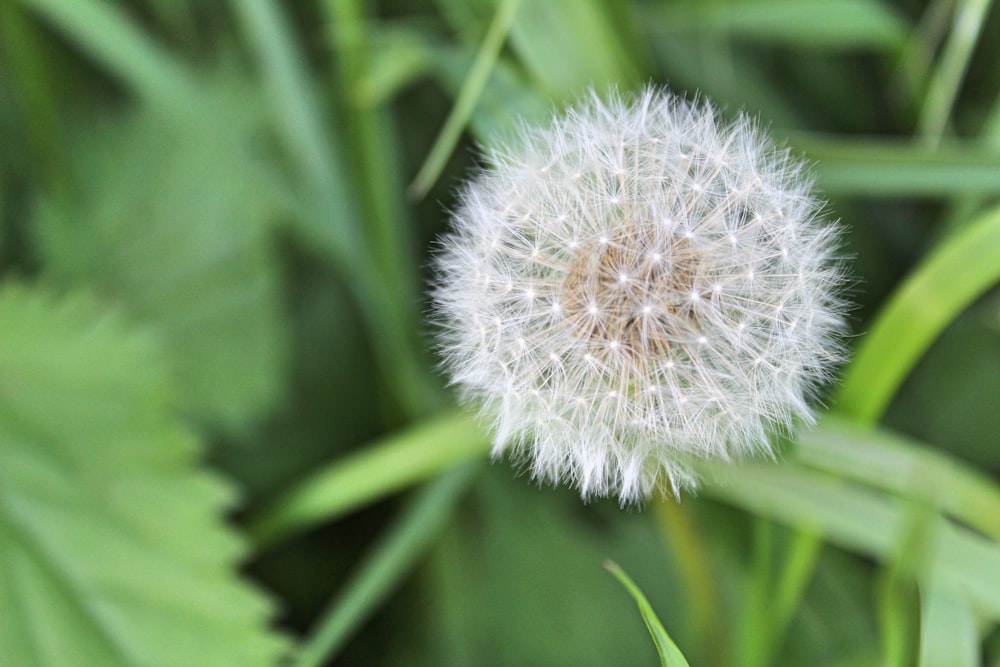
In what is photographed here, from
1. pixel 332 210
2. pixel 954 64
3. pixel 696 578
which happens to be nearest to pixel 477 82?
pixel 332 210

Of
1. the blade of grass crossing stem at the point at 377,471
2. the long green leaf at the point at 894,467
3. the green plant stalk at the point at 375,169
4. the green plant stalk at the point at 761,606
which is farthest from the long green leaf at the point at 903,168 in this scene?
the green plant stalk at the point at 375,169

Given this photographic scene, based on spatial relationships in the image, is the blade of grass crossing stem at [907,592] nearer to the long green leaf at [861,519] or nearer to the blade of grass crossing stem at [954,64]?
the long green leaf at [861,519]

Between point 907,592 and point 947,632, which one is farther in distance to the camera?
point 947,632

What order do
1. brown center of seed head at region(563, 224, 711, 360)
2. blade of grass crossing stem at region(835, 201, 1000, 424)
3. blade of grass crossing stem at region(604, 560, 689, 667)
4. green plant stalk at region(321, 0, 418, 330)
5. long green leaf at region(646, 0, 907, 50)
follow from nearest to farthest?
blade of grass crossing stem at region(604, 560, 689, 667) < brown center of seed head at region(563, 224, 711, 360) < blade of grass crossing stem at region(835, 201, 1000, 424) < green plant stalk at region(321, 0, 418, 330) < long green leaf at region(646, 0, 907, 50)

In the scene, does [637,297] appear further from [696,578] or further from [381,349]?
[381,349]

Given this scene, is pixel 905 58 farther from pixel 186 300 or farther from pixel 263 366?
pixel 186 300

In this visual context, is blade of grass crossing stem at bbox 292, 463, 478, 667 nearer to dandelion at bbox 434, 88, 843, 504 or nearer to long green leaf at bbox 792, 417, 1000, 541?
dandelion at bbox 434, 88, 843, 504

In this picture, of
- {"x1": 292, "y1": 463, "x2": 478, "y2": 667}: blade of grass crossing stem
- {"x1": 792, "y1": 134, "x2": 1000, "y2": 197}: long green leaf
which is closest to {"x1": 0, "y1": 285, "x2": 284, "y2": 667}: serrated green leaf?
{"x1": 292, "y1": 463, "x2": 478, "y2": 667}: blade of grass crossing stem
